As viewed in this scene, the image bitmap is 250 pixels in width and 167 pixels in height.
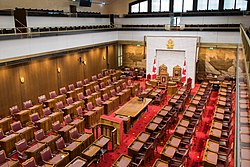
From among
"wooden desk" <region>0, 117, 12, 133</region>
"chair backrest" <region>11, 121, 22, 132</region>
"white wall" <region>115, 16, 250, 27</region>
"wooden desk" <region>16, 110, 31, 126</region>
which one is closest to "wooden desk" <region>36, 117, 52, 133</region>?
"chair backrest" <region>11, 121, 22, 132</region>

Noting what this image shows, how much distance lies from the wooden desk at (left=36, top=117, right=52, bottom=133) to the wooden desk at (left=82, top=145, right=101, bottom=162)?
3047mm

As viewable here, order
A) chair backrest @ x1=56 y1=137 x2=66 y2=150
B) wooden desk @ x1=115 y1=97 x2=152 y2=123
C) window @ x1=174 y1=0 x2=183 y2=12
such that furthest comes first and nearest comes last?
1. window @ x1=174 y1=0 x2=183 y2=12
2. wooden desk @ x1=115 y1=97 x2=152 y2=123
3. chair backrest @ x1=56 y1=137 x2=66 y2=150

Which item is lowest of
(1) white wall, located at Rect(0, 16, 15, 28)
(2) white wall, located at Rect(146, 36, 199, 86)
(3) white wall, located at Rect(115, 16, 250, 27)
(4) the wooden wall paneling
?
(4) the wooden wall paneling

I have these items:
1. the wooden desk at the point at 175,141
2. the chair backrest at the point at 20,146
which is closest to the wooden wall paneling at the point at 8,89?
the chair backrest at the point at 20,146

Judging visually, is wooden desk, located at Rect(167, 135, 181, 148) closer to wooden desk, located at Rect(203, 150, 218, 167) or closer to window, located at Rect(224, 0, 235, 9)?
wooden desk, located at Rect(203, 150, 218, 167)

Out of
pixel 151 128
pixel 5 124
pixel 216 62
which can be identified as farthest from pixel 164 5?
pixel 5 124

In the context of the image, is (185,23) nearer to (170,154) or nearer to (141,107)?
(141,107)

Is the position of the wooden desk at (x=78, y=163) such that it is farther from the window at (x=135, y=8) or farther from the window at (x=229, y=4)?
the window at (x=135, y=8)

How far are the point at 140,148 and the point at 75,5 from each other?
15.2m

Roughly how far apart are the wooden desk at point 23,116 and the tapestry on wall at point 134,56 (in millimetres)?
12897

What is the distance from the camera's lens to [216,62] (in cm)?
1850

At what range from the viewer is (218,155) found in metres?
7.70

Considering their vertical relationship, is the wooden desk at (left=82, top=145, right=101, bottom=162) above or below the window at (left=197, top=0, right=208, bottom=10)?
below

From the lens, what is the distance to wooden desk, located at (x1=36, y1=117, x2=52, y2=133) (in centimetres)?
979
